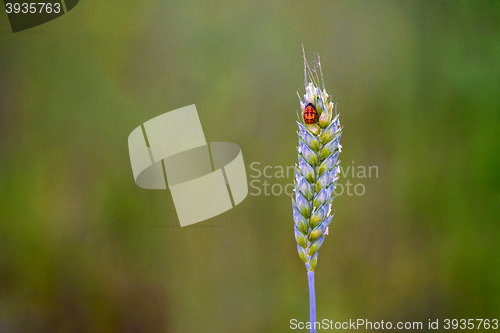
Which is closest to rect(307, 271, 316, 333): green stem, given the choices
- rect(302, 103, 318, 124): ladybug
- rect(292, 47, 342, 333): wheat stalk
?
rect(292, 47, 342, 333): wheat stalk

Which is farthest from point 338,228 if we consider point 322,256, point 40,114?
point 40,114

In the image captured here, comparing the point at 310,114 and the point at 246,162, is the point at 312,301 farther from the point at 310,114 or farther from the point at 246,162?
the point at 246,162

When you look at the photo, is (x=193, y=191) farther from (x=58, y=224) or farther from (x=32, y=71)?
(x=32, y=71)

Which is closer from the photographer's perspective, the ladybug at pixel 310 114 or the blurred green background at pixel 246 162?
the ladybug at pixel 310 114

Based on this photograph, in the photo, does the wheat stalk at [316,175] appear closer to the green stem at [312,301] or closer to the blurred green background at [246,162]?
the green stem at [312,301]

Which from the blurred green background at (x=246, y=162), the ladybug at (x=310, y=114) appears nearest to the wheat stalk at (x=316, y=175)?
the ladybug at (x=310, y=114)
